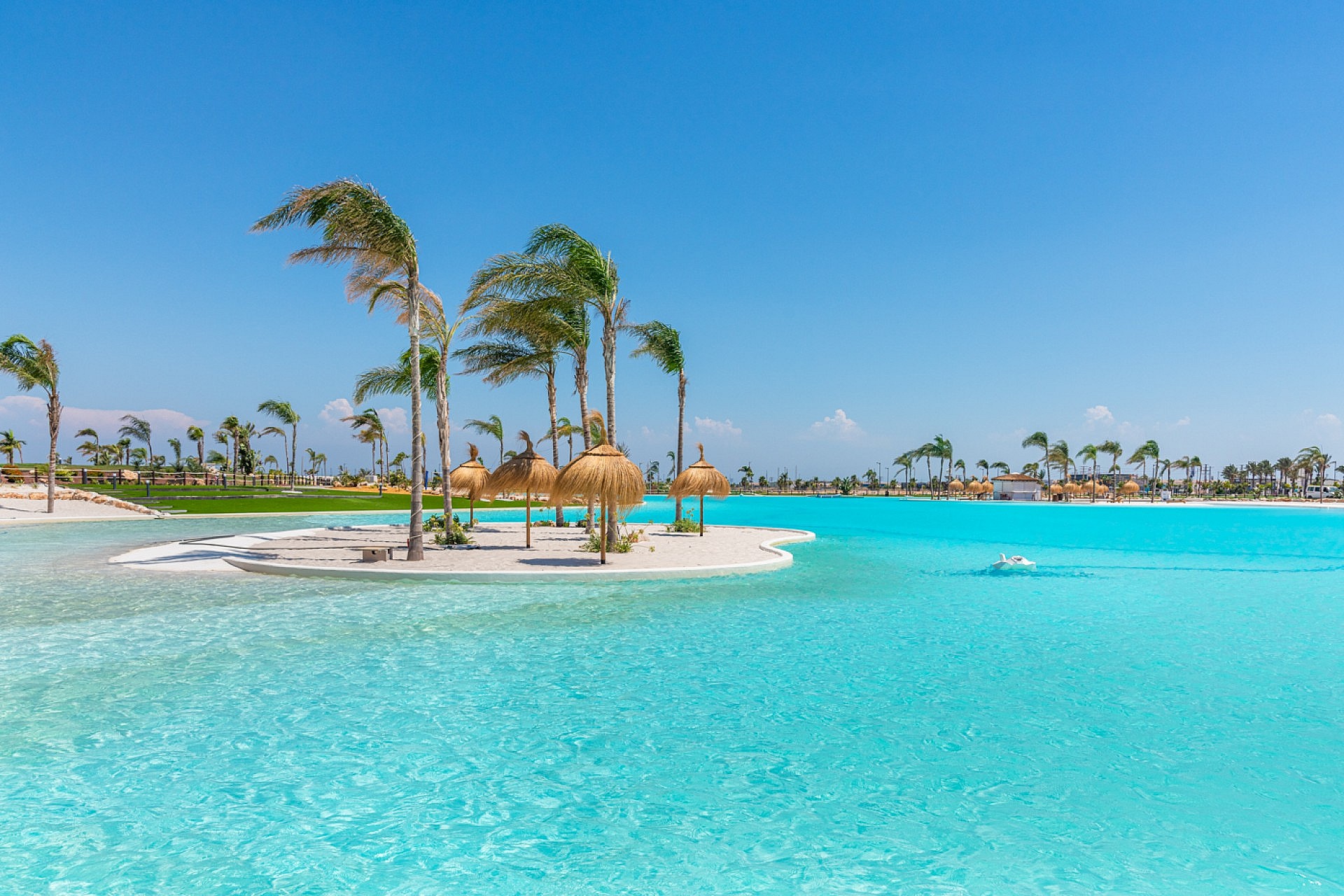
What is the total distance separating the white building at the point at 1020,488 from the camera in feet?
298

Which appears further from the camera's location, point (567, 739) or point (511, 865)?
point (567, 739)

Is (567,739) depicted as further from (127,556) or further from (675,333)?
(675,333)

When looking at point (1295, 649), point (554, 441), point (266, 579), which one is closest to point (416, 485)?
point (266, 579)

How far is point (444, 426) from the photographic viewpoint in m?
21.4

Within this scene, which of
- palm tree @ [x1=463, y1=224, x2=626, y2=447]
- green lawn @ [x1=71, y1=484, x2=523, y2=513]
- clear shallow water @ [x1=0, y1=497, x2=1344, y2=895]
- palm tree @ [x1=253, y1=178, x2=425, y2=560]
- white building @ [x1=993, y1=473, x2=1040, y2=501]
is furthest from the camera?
white building @ [x1=993, y1=473, x2=1040, y2=501]

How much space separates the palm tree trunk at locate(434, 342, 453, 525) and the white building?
8719 centimetres

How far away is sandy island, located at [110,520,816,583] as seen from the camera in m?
14.3

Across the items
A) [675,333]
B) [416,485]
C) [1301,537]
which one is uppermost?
[675,333]

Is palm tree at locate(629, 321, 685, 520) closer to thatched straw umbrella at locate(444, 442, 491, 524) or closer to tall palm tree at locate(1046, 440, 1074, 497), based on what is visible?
thatched straw umbrella at locate(444, 442, 491, 524)

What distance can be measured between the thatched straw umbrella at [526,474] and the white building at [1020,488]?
86304 mm

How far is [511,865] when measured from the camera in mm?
3914

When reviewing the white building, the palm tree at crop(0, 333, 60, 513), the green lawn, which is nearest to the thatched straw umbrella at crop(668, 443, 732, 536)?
the green lawn

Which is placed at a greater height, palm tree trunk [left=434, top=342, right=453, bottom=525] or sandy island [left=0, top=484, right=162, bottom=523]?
palm tree trunk [left=434, top=342, right=453, bottom=525]

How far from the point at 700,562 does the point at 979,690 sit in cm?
935
